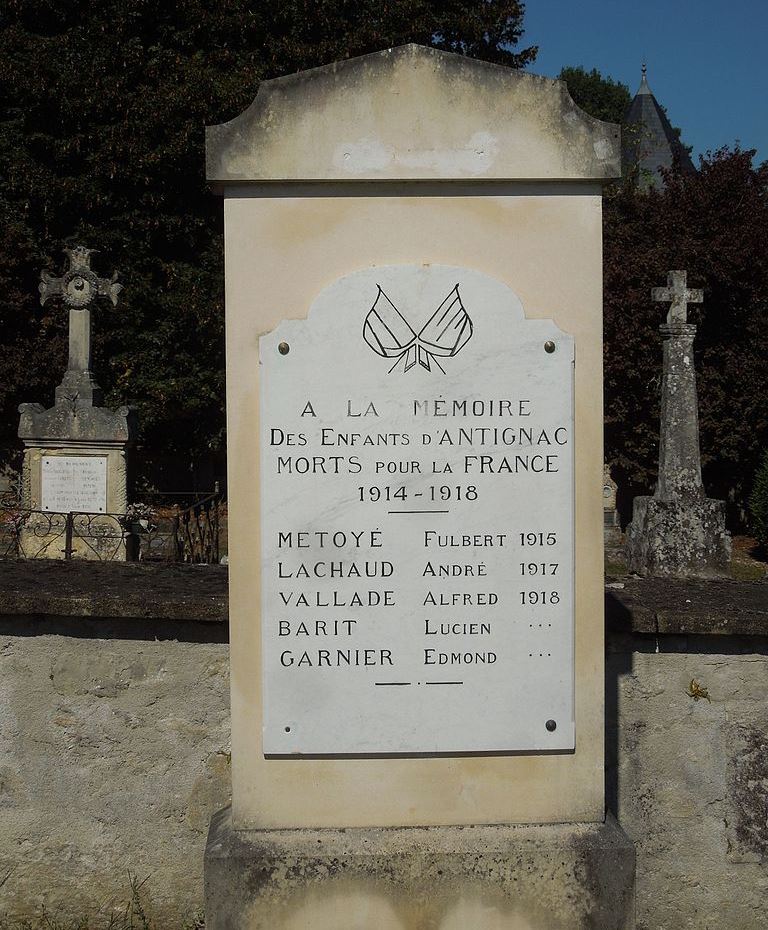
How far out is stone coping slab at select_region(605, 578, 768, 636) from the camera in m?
3.08

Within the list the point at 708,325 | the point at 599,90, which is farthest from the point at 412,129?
the point at 599,90

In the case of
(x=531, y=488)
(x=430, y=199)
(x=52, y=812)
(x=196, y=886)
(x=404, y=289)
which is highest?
(x=430, y=199)

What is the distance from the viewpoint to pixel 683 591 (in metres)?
3.49

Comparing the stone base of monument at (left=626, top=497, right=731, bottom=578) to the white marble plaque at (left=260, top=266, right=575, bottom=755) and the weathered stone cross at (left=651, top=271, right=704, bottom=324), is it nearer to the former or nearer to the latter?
the weathered stone cross at (left=651, top=271, right=704, bottom=324)

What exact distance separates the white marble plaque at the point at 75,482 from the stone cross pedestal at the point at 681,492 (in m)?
6.36

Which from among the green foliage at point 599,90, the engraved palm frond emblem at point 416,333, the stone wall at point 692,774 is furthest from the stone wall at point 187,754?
the green foliage at point 599,90

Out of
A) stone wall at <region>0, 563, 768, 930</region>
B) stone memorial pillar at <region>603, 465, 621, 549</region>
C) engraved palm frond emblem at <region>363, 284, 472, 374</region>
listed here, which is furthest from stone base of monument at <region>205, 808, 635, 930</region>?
stone memorial pillar at <region>603, 465, 621, 549</region>

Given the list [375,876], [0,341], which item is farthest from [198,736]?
[0,341]

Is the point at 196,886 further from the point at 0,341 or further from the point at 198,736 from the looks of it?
the point at 0,341

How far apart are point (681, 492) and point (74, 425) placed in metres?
7.04

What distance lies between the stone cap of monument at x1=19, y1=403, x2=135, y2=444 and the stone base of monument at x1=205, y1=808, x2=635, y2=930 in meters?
9.18

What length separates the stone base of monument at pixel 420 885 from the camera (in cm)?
251

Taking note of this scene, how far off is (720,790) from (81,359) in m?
9.99

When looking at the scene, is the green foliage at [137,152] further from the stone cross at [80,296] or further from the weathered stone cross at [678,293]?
the weathered stone cross at [678,293]
